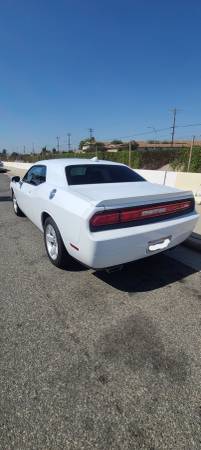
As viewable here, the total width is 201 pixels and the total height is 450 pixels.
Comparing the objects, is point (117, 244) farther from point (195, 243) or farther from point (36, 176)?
point (36, 176)

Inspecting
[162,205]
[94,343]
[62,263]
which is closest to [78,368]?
[94,343]

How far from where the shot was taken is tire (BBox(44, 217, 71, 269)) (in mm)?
3387

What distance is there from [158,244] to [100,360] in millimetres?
1400

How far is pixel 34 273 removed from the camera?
143 inches

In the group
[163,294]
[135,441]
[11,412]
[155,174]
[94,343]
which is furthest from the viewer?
[155,174]

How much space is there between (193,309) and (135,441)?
4.91ft

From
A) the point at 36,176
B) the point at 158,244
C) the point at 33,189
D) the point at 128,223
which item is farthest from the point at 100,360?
the point at 36,176

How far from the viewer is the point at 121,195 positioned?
2949 mm

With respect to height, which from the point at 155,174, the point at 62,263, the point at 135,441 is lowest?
the point at 135,441

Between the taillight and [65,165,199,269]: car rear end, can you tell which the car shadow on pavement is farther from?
the taillight

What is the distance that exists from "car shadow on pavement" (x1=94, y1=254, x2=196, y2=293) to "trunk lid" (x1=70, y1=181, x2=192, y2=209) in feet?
3.27

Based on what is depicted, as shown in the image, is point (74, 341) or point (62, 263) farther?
point (62, 263)

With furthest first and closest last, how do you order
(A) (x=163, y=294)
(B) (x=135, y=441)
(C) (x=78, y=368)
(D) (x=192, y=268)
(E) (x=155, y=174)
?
(E) (x=155, y=174) → (D) (x=192, y=268) → (A) (x=163, y=294) → (C) (x=78, y=368) → (B) (x=135, y=441)

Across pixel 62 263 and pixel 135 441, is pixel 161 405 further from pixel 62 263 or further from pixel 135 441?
pixel 62 263
